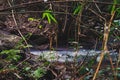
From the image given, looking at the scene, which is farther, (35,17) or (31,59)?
(35,17)

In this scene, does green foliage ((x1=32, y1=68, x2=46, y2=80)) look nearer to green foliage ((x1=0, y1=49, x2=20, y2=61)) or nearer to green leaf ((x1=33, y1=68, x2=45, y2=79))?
green leaf ((x1=33, y1=68, x2=45, y2=79))

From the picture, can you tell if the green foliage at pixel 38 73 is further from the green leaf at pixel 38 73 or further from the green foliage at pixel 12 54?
the green foliage at pixel 12 54

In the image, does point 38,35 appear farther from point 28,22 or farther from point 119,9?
point 119,9

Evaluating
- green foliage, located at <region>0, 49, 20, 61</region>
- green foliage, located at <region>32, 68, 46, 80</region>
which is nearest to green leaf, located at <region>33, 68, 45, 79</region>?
green foliage, located at <region>32, 68, 46, 80</region>

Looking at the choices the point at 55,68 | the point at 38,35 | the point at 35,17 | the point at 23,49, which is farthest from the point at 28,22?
the point at 55,68

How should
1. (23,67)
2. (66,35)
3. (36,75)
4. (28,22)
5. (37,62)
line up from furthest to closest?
1. (28,22)
2. (66,35)
3. (37,62)
4. (23,67)
5. (36,75)

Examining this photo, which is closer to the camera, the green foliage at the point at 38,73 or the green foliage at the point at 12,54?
the green foliage at the point at 38,73

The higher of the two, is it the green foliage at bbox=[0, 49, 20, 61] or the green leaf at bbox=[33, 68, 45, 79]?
the green foliage at bbox=[0, 49, 20, 61]

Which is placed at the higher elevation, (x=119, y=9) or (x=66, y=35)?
(x=119, y=9)

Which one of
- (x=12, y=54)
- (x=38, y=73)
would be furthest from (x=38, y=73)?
(x=12, y=54)

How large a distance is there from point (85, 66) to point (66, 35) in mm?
1312

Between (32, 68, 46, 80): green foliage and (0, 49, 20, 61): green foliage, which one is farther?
(0, 49, 20, 61): green foliage

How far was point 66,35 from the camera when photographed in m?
3.86

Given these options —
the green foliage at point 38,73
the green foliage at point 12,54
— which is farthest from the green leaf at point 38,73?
the green foliage at point 12,54
